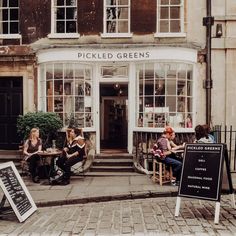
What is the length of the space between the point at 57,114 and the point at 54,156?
2431 millimetres

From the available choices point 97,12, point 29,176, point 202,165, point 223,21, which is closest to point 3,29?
point 97,12

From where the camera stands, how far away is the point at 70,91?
1528 centimetres

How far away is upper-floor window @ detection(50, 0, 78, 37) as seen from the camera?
51.3 feet

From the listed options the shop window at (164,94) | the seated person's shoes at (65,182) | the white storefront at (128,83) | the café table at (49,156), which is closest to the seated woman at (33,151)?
the café table at (49,156)

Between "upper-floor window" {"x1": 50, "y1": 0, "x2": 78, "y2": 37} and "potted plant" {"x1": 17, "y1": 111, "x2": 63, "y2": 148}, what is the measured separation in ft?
9.35

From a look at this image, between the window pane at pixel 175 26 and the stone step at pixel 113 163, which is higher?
the window pane at pixel 175 26

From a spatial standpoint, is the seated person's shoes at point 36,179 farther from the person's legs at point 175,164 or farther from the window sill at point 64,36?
the window sill at point 64,36

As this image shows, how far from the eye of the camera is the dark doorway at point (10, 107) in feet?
52.4

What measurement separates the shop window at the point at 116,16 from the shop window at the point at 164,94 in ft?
4.67

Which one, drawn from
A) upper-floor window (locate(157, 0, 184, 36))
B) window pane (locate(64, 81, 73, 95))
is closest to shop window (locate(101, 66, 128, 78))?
window pane (locate(64, 81, 73, 95))

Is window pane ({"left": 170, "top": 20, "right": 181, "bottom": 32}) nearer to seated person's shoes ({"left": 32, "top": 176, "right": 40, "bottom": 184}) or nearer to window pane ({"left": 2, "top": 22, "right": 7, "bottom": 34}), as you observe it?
window pane ({"left": 2, "top": 22, "right": 7, "bottom": 34})

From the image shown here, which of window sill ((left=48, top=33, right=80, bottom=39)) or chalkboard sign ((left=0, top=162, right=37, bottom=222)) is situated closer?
chalkboard sign ((left=0, top=162, right=37, bottom=222))

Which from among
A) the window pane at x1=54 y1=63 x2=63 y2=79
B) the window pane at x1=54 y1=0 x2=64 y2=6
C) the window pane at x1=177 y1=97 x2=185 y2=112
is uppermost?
the window pane at x1=54 y1=0 x2=64 y2=6

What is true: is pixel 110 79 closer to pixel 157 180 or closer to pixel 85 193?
pixel 157 180
